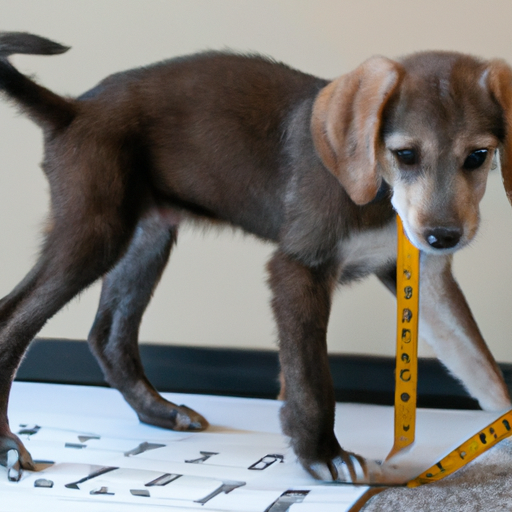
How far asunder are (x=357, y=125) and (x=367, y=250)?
0.93ft

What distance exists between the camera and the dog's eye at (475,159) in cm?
128

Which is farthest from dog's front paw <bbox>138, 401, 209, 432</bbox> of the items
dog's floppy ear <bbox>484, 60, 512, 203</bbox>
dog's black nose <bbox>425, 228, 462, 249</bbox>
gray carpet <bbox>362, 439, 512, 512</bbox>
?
dog's floppy ear <bbox>484, 60, 512, 203</bbox>

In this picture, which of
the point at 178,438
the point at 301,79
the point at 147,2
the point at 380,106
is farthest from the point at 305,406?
the point at 147,2

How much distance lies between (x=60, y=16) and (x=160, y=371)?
3.81 ft

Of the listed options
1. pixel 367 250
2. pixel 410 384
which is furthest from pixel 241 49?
pixel 410 384

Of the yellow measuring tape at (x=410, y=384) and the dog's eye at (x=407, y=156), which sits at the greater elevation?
the dog's eye at (x=407, y=156)

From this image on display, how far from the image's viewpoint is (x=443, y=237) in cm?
124

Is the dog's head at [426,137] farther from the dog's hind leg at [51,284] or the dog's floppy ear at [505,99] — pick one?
the dog's hind leg at [51,284]

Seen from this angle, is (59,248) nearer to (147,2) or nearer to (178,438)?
(178,438)

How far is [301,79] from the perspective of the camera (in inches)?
62.7

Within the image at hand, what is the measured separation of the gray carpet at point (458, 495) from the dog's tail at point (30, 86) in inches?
40.2

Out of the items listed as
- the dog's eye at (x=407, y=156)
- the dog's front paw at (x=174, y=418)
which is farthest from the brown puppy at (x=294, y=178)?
the dog's front paw at (x=174, y=418)

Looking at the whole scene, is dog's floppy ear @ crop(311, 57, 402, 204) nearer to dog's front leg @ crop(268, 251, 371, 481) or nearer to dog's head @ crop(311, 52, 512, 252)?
dog's head @ crop(311, 52, 512, 252)

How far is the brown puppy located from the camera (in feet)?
4.22
